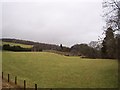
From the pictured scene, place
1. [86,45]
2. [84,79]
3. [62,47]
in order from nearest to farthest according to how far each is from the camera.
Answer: [84,79]
[86,45]
[62,47]

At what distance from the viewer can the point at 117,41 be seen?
3206 centimetres

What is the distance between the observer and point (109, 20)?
33062 mm

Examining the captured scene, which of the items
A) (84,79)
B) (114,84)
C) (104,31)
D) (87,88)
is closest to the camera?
(87,88)

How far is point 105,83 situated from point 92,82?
145cm

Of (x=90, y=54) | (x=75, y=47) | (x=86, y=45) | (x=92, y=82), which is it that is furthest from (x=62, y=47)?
(x=92, y=82)

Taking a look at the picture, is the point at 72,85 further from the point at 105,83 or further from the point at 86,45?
the point at 86,45

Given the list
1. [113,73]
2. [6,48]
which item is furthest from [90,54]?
[113,73]

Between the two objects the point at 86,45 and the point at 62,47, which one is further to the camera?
the point at 62,47

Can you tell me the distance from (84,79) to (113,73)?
17.5ft

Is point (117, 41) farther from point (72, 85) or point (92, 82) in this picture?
point (72, 85)

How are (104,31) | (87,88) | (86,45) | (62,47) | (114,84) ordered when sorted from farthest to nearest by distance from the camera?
(62,47) → (86,45) → (104,31) → (114,84) → (87,88)

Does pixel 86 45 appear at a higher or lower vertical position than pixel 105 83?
higher

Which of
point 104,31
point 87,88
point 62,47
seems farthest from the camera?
point 62,47

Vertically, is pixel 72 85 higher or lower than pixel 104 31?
lower
